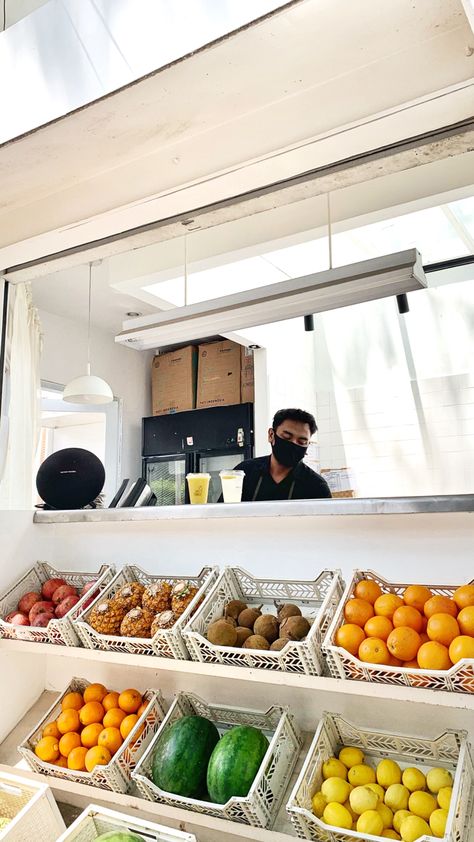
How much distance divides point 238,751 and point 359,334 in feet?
12.0

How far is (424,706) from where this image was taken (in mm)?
1440

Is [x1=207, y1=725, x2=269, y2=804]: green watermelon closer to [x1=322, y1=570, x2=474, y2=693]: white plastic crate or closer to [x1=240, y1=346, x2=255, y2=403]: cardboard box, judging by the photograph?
[x1=322, y1=570, x2=474, y2=693]: white plastic crate

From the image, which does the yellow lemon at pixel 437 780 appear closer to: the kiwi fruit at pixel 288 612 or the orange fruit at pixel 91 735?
the kiwi fruit at pixel 288 612

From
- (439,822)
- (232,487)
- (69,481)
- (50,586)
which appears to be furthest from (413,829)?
(69,481)

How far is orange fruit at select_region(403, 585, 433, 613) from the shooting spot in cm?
131

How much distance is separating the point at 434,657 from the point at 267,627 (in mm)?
409

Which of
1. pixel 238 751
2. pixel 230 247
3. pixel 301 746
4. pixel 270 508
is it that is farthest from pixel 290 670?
pixel 230 247

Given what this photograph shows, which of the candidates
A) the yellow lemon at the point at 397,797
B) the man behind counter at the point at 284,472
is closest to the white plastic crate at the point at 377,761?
the yellow lemon at the point at 397,797

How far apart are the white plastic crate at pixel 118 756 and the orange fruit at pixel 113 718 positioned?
84mm

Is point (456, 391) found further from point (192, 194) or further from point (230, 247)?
point (192, 194)

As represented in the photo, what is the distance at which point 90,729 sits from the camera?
1.64 m

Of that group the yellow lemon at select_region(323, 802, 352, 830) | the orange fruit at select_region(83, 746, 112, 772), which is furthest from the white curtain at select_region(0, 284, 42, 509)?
the yellow lemon at select_region(323, 802, 352, 830)

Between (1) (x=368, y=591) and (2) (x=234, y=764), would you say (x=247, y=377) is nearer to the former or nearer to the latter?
(1) (x=368, y=591)

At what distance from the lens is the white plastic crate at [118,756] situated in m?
1.48
